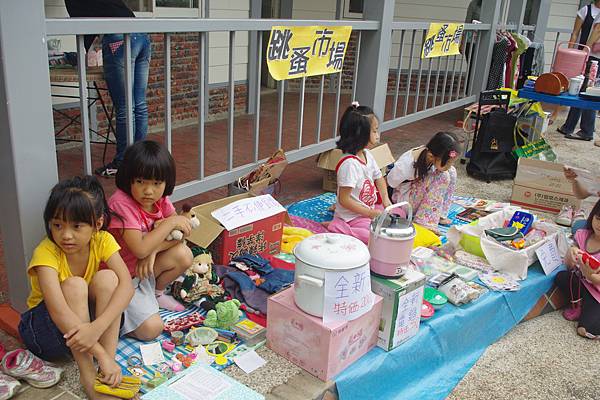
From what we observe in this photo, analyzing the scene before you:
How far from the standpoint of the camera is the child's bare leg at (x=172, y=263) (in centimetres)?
257

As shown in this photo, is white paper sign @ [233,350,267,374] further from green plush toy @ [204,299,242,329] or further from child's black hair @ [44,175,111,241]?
child's black hair @ [44,175,111,241]

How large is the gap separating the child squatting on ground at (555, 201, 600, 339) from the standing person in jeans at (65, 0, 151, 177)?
9.64 feet

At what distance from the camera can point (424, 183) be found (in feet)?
12.8

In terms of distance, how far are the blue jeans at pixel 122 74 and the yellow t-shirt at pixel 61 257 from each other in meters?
1.89

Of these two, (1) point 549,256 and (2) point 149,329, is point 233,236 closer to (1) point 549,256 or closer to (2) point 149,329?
(2) point 149,329

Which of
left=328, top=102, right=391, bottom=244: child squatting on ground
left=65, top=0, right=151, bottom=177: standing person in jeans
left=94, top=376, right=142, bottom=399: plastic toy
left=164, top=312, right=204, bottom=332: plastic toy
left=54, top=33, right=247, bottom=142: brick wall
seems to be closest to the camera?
left=94, top=376, right=142, bottom=399: plastic toy

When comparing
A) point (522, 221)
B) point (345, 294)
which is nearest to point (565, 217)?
point (522, 221)

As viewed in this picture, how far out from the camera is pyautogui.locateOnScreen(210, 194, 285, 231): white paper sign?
120 inches

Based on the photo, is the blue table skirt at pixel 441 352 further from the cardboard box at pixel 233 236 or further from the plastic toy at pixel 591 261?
the cardboard box at pixel 233 236

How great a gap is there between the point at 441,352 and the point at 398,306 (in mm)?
548

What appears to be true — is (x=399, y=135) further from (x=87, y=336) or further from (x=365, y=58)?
(x=87, y=336)

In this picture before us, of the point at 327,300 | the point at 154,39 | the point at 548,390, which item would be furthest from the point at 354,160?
the point at 154,39

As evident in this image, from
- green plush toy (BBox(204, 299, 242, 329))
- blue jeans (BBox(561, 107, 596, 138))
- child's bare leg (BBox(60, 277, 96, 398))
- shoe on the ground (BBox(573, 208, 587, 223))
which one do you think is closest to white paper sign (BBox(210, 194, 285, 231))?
green plush toy (BBox(204, 299, 242, 329))

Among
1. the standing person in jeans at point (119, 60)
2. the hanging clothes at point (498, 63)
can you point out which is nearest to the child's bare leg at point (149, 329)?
the standing person in jeans at point (119, 60)
